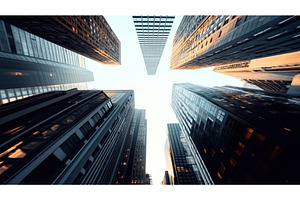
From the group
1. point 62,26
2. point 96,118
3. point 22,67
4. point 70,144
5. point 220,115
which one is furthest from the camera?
point 22,67

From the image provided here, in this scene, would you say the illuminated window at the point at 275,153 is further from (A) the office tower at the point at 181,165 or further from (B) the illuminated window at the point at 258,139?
(A) the office tower at the point at 181,165

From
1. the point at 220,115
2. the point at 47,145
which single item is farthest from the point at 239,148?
the point at 47,145

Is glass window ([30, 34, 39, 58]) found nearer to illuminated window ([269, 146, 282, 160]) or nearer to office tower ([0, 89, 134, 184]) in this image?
office tower ([0, 89, 134, 184])

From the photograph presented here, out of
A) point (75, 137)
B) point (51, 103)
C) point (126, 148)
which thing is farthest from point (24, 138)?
point (126, 148)

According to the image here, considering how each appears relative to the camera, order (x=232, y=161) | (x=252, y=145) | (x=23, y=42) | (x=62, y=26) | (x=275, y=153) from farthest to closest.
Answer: (x=23, y=42) < (x=62, y=26) < (x=232, y=161) < (x=252, y=145) < (x=275, y=153)

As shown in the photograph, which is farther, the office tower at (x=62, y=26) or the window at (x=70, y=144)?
the office tower at (x=62, y=26)

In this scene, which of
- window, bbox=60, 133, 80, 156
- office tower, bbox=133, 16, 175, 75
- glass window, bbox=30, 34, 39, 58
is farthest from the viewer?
glass window, bbox=30, 34, 39, 58

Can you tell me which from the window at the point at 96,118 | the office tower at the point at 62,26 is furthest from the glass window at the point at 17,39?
the window at the point at 96,118

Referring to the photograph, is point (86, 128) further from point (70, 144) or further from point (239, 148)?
point (239, 148)

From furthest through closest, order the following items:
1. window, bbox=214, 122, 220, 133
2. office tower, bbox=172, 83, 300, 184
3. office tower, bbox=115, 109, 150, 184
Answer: office tower, bbox=115, 109, 150, 184 < window, bbox=214, 122, 220, 133 < office tower, bbox=172, 83, 300, 184

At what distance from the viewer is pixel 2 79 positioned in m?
24.7

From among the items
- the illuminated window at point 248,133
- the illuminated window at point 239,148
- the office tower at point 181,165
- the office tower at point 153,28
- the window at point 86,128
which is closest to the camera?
the illuminated window at point 248,133

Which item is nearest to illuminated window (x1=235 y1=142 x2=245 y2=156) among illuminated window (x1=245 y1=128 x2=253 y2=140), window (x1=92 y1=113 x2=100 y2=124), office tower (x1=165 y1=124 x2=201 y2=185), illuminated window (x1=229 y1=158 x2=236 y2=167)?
illuminated window (x1=245 y1=128 x2=253 y2=140)
